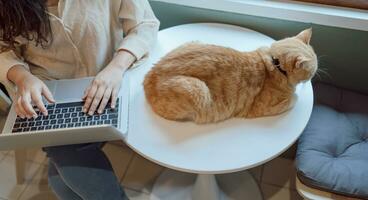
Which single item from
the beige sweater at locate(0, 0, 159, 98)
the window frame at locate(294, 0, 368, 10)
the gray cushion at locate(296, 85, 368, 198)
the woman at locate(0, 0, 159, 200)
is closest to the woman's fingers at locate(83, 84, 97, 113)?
the woman at locate(0, 0, 159, 200)

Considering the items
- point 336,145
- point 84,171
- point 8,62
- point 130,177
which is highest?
point 8,62

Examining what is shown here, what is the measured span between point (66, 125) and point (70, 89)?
13 centimetres

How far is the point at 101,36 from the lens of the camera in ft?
2.92

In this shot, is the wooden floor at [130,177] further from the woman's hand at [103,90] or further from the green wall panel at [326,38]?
the woman's hand at [103,90]

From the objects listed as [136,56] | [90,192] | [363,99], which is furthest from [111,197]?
[363,99]

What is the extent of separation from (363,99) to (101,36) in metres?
0.78

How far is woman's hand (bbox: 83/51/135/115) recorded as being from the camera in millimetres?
812

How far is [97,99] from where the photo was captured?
817 millimetres

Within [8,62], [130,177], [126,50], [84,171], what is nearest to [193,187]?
[130,177]

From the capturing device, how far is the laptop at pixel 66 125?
2.35 feet

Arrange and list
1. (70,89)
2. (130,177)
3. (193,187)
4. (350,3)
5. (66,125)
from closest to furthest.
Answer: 1. (66,125)
2. (70,89)
3. (350,3)
4. (193,187)
5. (130,177)

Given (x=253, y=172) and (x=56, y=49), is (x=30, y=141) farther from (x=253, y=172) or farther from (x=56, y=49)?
(x=253, y=172)

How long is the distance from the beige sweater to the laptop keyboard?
141mm

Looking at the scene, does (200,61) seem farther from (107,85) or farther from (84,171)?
(84,171)
